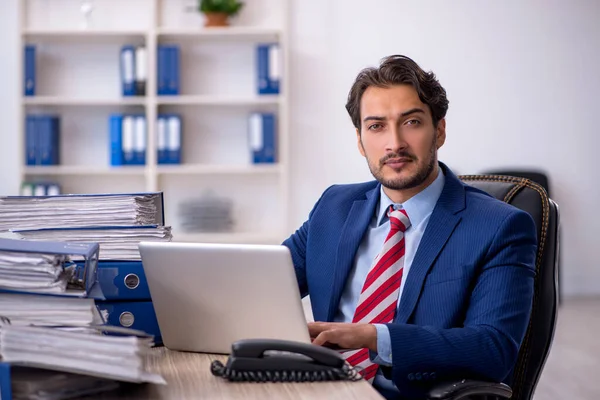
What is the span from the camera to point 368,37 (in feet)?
18.6

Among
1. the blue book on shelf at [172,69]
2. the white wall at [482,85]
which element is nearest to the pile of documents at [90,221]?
the blue book on shelf at [172,69]

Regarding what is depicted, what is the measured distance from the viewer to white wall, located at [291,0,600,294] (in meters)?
5.65

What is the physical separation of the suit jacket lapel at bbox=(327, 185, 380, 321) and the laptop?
523mm

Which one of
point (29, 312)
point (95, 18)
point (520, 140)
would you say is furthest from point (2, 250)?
point (520, 140)

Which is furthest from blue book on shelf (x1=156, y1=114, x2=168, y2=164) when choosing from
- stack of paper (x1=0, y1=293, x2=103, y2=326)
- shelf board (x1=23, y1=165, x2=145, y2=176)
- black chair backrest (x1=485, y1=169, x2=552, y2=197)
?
stack of paper (x1=0, y1=293, x2=103, y2=326)

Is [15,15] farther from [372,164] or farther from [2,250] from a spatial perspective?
[2,250]

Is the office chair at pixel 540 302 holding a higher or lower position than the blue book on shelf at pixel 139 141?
lower

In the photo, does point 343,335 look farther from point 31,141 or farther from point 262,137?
point 31,141

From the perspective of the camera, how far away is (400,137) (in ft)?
6.47

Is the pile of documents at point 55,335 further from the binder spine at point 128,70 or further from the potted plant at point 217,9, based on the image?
the potted plant at point 217,9

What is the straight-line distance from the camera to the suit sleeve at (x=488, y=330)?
61.4 inches

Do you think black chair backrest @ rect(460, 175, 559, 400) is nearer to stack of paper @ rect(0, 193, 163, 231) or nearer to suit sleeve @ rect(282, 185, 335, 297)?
suit sleeve @ rect(282, 185, 335, 297)

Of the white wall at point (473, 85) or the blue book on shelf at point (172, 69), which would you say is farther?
the white wall at point (473, 85)

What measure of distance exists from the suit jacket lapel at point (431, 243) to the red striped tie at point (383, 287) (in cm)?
5
